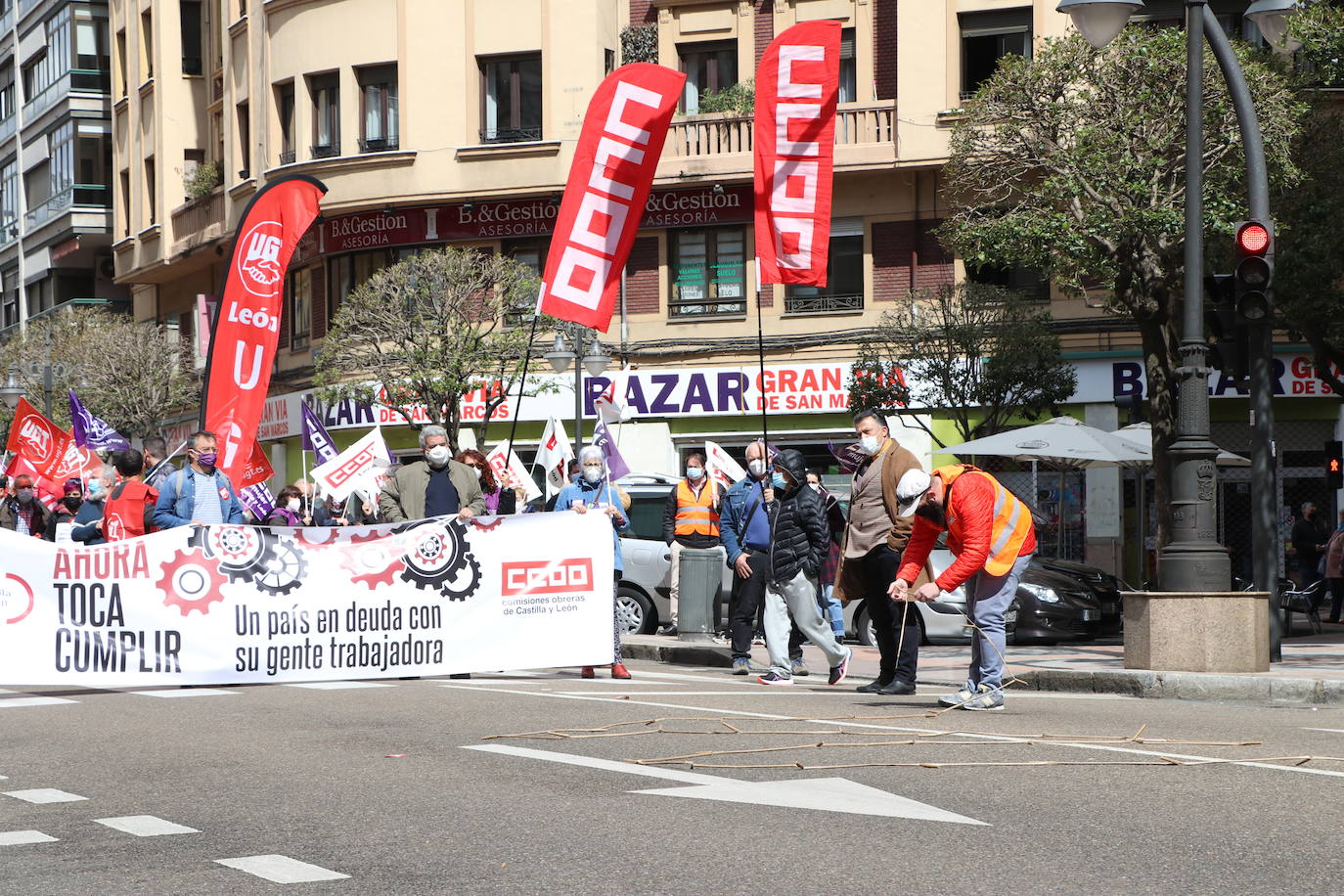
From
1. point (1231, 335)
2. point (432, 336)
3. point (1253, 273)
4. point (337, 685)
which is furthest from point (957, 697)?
point (432, 336)

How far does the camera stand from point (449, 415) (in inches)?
1230

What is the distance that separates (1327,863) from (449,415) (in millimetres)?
25848

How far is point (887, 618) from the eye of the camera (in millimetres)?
13078

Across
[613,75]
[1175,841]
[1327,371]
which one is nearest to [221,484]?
[613,75]

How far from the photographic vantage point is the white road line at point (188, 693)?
42.3 feet

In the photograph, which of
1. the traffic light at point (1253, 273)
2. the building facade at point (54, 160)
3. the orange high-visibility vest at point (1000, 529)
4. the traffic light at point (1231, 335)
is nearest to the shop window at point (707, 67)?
the traffic light at point (1231, 335)

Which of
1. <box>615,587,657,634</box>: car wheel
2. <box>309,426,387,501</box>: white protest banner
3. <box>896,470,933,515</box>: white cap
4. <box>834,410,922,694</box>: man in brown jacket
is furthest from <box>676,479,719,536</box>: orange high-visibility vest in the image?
<box>309,426,387,501</box>: white protest banner

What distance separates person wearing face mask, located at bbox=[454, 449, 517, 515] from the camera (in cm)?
1867

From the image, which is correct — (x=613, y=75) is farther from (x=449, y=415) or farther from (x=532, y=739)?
(x=449, y=415)

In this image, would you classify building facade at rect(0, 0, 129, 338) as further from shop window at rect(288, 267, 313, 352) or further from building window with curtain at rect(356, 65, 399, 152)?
building window with curtain at rect(356, 65, 399, 152)

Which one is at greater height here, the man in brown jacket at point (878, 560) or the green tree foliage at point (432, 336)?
the green tree foliage at point (432, 336)

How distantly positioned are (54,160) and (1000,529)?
4498 cm

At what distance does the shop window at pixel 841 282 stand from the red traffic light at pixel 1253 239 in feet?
59.4

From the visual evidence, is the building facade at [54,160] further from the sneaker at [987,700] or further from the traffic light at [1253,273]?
the sneaker at [987,700]
